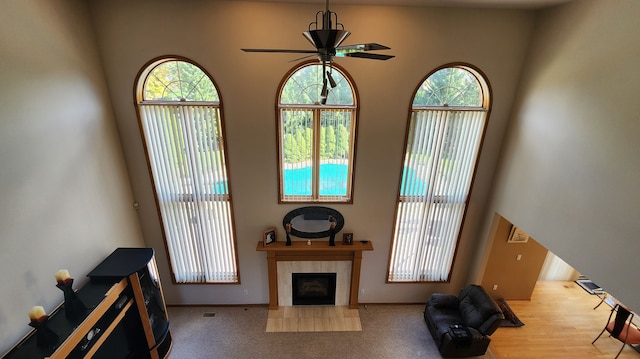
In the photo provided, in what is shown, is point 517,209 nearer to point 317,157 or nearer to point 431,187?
point 431,187

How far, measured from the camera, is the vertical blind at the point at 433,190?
4.39 metres

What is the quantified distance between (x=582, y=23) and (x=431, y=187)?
2.75 meters

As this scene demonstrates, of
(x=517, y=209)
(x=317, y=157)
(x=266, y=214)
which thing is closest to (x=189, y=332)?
(x=266, y=214)

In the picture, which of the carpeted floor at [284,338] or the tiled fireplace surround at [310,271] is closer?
the carpeted floor at [284,338]

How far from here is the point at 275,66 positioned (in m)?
3.98

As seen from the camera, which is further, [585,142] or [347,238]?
[347,238]

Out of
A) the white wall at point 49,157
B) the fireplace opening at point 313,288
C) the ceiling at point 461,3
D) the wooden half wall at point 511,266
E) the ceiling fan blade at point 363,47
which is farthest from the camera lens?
the fireplace opening at point 313,288

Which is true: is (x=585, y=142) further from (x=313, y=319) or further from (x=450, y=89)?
(x=313, y=319)

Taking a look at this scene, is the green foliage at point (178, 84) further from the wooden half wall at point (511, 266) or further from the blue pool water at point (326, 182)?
the wooden half wall at point (511, 266)

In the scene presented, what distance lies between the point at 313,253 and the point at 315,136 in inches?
84.6

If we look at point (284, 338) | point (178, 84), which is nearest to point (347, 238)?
point (284, 338)

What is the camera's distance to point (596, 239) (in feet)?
9.50

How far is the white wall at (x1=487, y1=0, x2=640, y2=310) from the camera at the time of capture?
8.59 feet

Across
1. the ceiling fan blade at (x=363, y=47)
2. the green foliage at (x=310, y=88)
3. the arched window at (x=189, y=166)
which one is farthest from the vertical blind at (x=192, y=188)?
the ceiling fan blade at (x=363, y=47)
